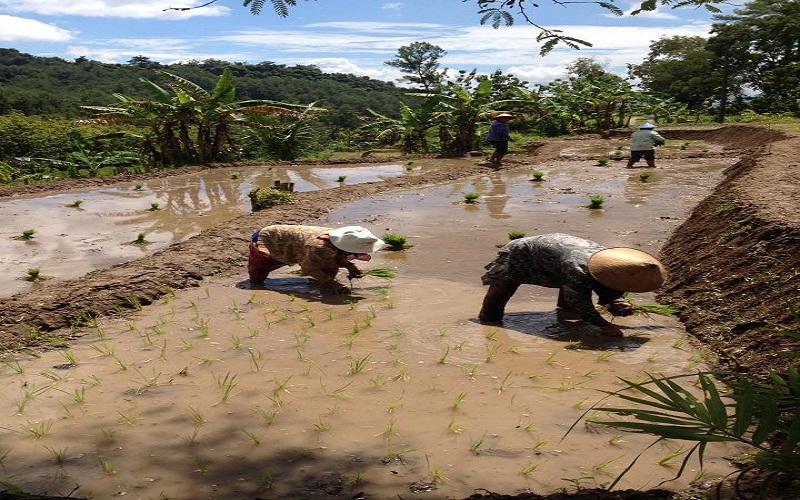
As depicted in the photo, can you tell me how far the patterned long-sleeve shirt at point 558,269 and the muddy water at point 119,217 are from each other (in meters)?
5.46

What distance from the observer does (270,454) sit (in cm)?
362

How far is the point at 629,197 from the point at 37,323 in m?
10.0

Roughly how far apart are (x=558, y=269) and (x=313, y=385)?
2373 mm

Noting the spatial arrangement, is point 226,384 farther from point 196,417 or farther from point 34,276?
point 34,276

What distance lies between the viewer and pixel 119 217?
12.3 meters

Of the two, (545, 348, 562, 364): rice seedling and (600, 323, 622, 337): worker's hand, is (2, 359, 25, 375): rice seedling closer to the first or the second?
(545, 348, 562, 364): rice seedling

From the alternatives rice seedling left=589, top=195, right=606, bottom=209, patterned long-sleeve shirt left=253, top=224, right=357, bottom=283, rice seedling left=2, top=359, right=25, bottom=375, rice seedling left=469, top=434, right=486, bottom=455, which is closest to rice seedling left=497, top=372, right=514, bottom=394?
rice seedling left=469, top=434, right=486, bottom=455

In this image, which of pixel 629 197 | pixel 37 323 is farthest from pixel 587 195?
pixel 37 323

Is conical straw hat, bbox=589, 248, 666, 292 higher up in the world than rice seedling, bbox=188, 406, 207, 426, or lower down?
higher up

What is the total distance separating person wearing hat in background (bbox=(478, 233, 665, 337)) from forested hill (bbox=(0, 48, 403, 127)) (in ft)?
127

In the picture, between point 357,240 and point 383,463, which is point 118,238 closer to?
point 357,240

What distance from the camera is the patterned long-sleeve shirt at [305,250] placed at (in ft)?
22.5

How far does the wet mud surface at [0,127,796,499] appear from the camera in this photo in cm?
342

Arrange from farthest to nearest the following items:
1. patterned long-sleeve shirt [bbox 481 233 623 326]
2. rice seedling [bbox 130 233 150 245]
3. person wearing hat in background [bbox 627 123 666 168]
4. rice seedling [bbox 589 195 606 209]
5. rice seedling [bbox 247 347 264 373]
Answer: person wearing hat in background [bbox 627 123 666 168]
rice seedling [bbox 589 195 606 209]
rice seedling [bbox 130 233 150 245]
patterned long-sleeve shirt [bbox 481 233 623 326]
rice seedling [bbox 247 347 264 373]
